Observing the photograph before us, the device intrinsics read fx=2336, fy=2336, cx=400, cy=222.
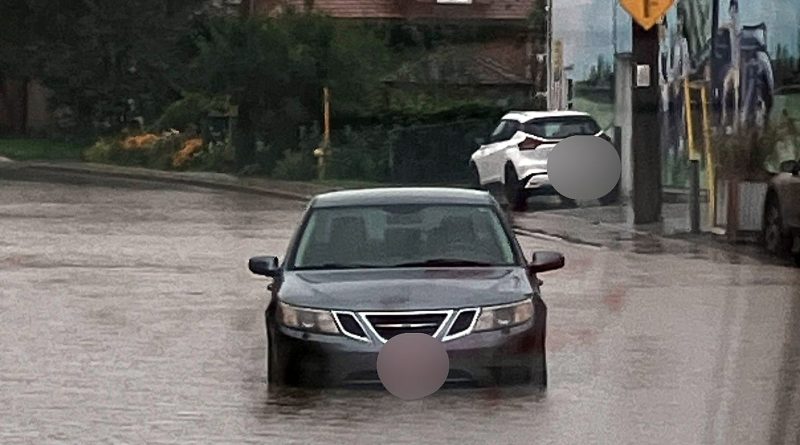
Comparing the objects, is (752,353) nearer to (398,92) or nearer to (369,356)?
(369,356)

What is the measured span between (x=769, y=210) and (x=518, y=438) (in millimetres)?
10506

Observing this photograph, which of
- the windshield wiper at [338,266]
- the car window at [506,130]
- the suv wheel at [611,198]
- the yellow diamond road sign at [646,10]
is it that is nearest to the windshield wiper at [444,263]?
the windshield wiper at [338,266]

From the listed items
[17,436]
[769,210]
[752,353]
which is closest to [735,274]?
[769,210]

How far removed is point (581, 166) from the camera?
16.5 metres

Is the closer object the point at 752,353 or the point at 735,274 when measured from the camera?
the point at 752,353

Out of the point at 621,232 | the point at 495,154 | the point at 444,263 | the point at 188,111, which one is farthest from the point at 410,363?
the point at 188,111

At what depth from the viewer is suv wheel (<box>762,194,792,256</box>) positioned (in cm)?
2017

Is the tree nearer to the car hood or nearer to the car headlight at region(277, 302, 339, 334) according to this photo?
the car hood

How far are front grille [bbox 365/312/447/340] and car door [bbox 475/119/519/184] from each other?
31.1 ft

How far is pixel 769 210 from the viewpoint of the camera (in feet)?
67.9

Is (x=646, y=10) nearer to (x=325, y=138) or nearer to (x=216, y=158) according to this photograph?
(x=325, y=138)

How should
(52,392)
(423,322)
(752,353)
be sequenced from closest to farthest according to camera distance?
(423,322) → (52,392) → (752,353)

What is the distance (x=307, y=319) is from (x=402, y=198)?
113cm

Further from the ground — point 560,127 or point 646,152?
point 560,127
